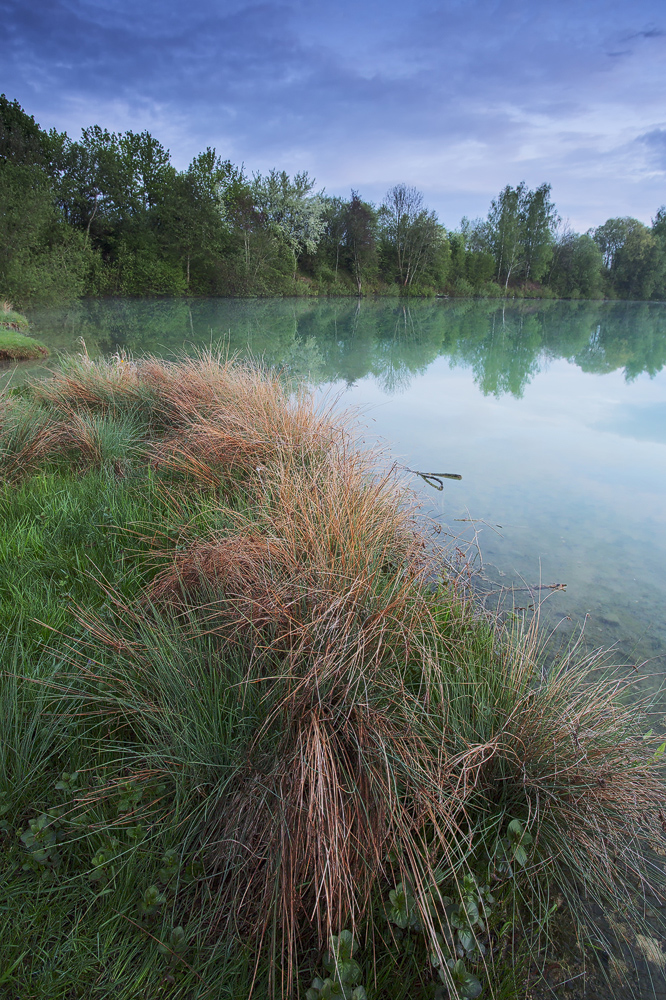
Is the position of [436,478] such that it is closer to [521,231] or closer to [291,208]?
Answer: [291,208]

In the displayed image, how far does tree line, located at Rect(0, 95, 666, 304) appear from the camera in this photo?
21.9m

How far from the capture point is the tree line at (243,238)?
21.9 metres

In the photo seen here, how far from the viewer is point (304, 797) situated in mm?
1346

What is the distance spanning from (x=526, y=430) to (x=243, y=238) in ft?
96.9

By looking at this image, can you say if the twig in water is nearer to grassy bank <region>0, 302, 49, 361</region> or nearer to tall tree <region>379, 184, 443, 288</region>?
grassy bank <region>0, 302, 49, 361</region>

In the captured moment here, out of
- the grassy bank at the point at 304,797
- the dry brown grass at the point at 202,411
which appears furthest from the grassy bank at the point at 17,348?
the grassy bank at the point at 304,797

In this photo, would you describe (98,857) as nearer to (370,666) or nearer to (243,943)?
(243,943)

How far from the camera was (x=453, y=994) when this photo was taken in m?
1.11

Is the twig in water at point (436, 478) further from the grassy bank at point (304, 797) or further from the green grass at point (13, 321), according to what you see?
the green grass at point (13, 321)

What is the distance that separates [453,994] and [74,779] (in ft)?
3.59

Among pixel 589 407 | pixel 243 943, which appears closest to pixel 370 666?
pixel 243 943

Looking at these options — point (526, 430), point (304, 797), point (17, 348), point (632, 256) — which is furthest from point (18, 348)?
point (632, 256)

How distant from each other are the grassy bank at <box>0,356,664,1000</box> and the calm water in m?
1.58

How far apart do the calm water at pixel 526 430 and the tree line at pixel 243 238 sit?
16.5ft
